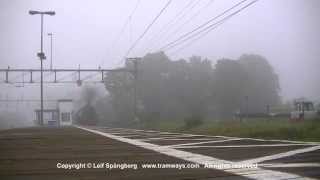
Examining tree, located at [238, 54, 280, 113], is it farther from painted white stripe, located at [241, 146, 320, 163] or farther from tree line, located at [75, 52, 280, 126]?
painted white stripe, located at [241, 146, 320, 163]

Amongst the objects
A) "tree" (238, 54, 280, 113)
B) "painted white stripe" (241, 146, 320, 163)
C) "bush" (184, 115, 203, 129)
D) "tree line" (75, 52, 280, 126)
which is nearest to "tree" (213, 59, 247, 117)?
"tree line" (75, 52, 280, 126)

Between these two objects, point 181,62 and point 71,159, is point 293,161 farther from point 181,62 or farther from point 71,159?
point 181,62

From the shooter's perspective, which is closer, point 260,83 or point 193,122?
point 193,122

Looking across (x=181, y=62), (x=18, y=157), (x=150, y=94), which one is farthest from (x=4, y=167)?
(x=181, y=62)

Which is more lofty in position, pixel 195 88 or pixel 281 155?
pixel 195 88

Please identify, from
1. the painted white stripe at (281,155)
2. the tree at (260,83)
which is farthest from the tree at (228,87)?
the painted white stripe at (281,155)

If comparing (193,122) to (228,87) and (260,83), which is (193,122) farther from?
(260,83)

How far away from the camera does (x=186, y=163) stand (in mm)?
10039

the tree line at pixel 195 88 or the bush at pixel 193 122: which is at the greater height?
the tree line at pixel 195 88

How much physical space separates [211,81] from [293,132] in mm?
50182

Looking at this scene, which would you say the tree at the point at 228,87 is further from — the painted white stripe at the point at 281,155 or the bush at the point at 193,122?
the painted white stripe at the point at 281,155

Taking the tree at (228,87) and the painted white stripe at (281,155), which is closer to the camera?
the painted white stripe at (281,155)

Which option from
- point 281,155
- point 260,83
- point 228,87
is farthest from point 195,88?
point 281,155

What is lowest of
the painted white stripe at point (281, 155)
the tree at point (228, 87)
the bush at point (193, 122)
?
the painted white stripe at point (281, 155)
